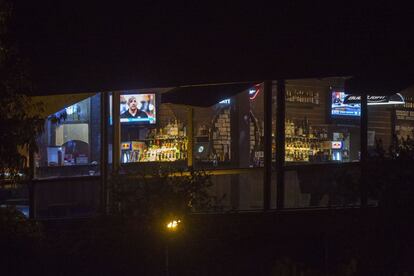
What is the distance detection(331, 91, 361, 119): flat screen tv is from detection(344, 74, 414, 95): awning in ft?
3.08

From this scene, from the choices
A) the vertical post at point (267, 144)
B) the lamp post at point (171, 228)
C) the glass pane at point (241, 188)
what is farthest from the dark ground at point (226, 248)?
the glass pane at point (241, 188)

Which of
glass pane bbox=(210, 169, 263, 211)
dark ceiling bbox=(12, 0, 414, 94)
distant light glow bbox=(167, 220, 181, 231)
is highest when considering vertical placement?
dark ceiling bbox=(12, 0, 414, 94)

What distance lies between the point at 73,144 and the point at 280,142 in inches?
155

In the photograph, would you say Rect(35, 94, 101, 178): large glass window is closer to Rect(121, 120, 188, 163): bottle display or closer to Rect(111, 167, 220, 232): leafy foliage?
Rect(121, 120, 188, 163): bottle display

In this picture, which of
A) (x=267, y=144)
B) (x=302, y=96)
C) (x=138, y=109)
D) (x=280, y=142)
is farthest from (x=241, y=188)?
(x=138, y=109)

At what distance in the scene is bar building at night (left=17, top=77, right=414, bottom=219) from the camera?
1016cm

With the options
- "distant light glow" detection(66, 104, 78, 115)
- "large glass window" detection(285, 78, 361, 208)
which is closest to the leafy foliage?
"large glass window" detection(285, 78, 361, 208)

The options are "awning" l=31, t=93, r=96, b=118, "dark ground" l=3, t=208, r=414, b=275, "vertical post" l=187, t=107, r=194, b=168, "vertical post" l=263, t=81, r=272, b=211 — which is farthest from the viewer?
"awning" l=31, t=93, r=96, b=118

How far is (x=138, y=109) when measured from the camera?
1243 centimetres

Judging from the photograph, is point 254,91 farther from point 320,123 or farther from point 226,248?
point 226,248

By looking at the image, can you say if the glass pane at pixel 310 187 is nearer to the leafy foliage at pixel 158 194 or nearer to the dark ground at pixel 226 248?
the dark ground at pixel 226 248

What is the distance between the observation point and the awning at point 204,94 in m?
10.9

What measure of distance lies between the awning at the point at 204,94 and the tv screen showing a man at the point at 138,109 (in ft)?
3.27

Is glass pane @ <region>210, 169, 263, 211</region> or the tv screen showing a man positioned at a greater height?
the tv screen showing a man
